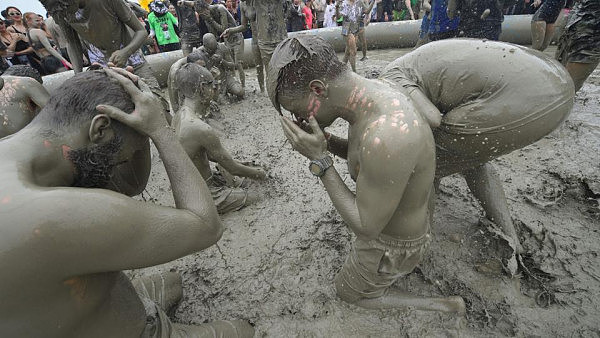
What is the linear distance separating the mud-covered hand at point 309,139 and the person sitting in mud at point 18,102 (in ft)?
7.02

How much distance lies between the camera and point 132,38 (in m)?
3.96

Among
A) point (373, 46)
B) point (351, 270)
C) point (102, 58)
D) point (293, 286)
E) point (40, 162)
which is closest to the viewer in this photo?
point (40, 162)

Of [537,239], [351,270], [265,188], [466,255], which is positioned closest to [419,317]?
[351,270]

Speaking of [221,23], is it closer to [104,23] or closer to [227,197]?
[104,23]

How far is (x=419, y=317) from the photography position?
6.98 feet

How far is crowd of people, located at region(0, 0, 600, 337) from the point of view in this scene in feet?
3.43

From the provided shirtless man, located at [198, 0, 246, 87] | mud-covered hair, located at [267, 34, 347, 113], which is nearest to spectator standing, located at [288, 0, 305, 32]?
shirtless man, located at [198, 0, 246, 87]

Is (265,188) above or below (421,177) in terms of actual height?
below

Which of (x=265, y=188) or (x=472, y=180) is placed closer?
(x=472, y=180)

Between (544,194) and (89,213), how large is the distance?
144 inches

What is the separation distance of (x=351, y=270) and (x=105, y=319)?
137 cm

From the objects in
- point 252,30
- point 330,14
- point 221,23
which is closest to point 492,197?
point 252,30

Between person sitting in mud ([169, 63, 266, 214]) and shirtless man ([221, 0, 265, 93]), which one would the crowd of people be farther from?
shirtless man ([221, 0, 265, 93])

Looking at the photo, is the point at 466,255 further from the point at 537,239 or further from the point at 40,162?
the point at 40,162
